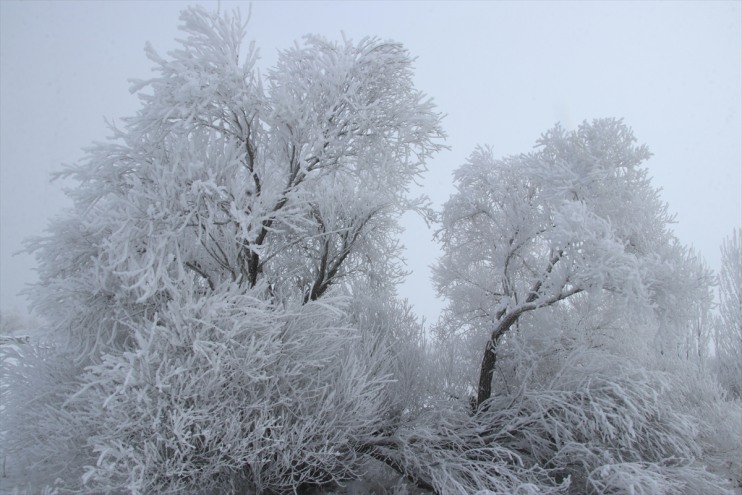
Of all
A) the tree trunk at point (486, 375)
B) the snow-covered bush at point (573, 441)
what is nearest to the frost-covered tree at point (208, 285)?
the snow-covered bush at point (573, 441)

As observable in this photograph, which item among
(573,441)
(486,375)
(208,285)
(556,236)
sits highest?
(556,236)

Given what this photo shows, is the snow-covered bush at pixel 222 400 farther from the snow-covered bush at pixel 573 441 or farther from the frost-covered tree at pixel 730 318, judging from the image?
the frost-covered tree at pixel 730 318

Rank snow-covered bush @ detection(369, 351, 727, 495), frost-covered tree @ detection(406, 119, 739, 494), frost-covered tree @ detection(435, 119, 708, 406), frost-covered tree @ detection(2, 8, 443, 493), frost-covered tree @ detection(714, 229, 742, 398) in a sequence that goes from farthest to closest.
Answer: frost-covered tree @ detection(714, 229, 742, 398), snow-covered bush @ detection(369, 351, 727, 495), frost-covered tree @ detection(406, 119, 739, 494), frost-covered tree @ detection(435, 119, 708, 406), frost-covered tree @ detection(2, 8, 443, 493)

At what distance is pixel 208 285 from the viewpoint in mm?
7652

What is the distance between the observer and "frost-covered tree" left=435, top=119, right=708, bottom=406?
6340 mm

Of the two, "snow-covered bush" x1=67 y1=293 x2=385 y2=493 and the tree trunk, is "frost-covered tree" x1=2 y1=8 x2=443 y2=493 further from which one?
the tree trunk

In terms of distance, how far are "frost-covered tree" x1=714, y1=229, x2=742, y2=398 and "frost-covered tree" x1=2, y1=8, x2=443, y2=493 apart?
34.1 ft

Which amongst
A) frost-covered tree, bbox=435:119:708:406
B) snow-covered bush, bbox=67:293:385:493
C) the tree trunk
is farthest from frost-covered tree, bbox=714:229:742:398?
snow-covered bush, bbox=67:293:385:493

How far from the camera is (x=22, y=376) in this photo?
7.23 metres

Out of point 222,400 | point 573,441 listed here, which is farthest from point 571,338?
point 222,400

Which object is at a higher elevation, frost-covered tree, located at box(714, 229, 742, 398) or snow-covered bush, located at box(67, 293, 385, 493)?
frost-covered tree, located at box(714, 229, 742, 398)

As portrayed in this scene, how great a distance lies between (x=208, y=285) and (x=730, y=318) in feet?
45.0

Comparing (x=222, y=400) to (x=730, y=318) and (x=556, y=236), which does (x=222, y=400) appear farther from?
(x=730, y=318)

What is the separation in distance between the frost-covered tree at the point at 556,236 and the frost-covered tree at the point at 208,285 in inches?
79.8
